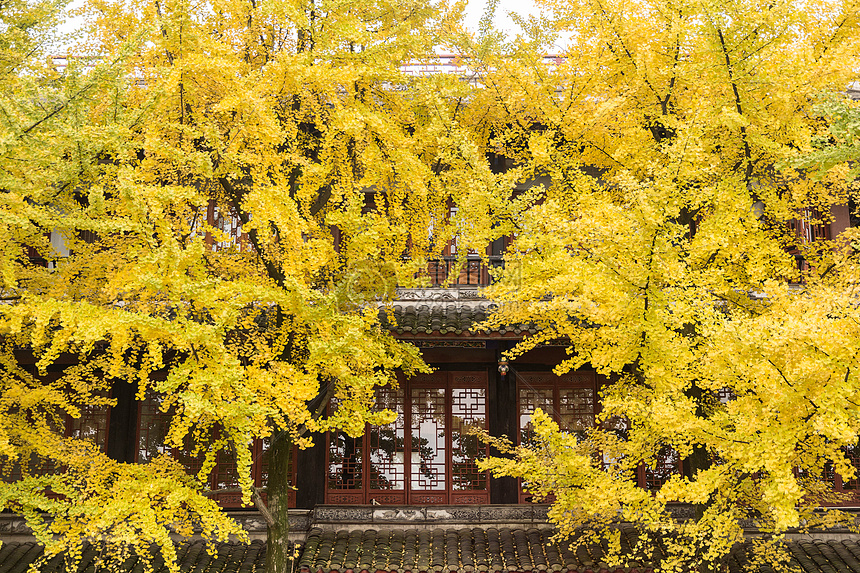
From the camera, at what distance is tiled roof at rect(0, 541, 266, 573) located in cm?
1230

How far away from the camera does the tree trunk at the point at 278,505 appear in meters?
11.0

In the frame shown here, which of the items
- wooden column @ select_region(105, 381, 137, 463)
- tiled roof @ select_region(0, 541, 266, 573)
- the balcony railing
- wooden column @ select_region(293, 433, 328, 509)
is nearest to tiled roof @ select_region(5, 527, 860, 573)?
tiled roof @ select_region(0, 541, 266, 573)

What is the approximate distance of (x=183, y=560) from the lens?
1259 cm

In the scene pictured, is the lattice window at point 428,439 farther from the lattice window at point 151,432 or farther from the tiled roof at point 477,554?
the lattice window at point 151,432

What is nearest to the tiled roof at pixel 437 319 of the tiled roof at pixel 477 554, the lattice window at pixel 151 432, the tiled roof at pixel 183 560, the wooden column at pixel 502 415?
the wooden column at pixel 502 415

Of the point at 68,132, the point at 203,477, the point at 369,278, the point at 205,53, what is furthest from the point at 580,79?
the point at 203,477

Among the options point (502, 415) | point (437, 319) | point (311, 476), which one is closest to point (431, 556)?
point (311, 476)

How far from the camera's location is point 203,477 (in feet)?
35.7

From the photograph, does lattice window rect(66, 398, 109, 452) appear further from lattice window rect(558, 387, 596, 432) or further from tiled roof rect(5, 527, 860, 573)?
lattice window rect(558, 387, 596, 432)

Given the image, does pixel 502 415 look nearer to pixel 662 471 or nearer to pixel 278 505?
pixel 662 471

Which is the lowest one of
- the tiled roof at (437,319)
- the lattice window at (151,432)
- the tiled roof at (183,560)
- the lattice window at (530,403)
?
the tiled roof at (183,560)

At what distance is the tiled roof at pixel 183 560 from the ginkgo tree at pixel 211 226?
3.49 feet

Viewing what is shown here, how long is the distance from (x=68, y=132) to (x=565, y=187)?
766 centimetres

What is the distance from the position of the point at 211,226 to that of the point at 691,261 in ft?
24.3
